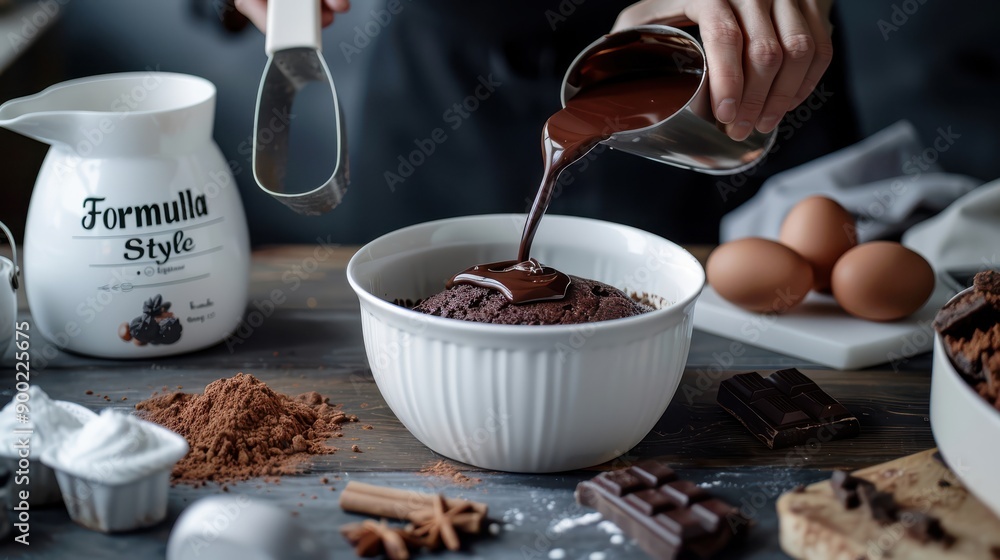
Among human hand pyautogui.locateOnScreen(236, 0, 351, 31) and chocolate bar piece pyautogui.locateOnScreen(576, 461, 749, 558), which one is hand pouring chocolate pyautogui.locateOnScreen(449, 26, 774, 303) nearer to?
chocolate bar piece pyautogui.locateOnScreen(576, 461, 749, 558)

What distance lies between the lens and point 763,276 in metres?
A: 1.85

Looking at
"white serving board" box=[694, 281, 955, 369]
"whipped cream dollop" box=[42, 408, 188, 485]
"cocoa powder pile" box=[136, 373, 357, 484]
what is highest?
"whipped cream dollop" box=[42, 408, 188, 485]

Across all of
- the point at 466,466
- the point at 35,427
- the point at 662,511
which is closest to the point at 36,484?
the point at 35,427

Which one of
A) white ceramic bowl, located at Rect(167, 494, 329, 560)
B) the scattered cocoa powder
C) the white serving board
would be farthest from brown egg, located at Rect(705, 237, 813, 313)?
white ceramic bowl, located at Rect(167, 494, 329, 560)

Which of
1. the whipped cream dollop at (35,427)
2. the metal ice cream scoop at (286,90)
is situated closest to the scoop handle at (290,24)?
the metal ice cream scoop at (286,90)

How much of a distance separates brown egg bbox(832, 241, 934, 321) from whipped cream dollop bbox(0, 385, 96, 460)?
1.48 m

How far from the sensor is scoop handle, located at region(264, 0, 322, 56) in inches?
62.9

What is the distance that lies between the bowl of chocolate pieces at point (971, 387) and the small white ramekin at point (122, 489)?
99 centimetres

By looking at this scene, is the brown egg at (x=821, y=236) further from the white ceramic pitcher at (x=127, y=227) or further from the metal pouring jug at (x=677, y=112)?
the white ceramic pitcher at (x=127, y=227)

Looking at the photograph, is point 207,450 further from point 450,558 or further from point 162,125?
point 162,125

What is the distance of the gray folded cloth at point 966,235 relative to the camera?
2.23 m

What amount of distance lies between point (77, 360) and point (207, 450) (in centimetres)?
54

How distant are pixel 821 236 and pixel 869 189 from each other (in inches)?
22.9

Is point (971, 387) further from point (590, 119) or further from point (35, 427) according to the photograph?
point (35, 427)
